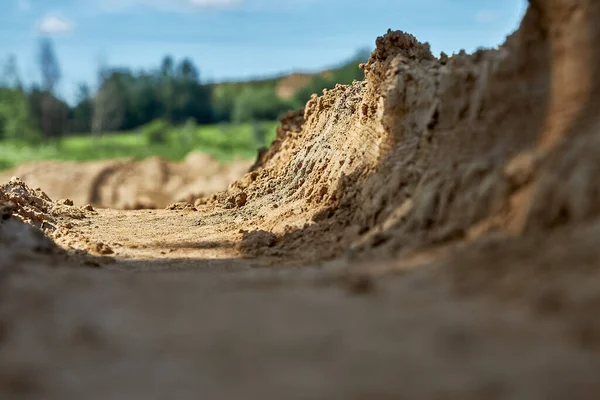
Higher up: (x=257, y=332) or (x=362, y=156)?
(x=362, y=156)

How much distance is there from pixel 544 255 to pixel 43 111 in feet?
176

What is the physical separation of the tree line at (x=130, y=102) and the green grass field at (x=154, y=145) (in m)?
1.95

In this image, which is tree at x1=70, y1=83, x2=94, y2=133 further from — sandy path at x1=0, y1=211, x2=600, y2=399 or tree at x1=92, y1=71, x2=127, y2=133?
sandy path at x1=0, y1=211, x2=600, y2=399

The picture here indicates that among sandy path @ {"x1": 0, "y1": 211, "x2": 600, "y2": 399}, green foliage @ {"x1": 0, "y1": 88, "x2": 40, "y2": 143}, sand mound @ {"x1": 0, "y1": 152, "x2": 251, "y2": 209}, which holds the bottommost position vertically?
sand mound @ {"x1": 0, "y1": 152, "x2": 251, "y2": 209}

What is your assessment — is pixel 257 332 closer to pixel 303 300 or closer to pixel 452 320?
pixel 303 300

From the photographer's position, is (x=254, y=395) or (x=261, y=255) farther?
(x=261, y=255)

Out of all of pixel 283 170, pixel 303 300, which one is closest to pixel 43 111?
pixel 283 170

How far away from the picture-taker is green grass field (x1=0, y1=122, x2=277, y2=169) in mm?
37656

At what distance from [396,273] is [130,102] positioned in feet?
197

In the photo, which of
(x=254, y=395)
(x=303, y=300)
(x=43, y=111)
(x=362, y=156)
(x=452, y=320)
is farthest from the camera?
(x=43, y=111)

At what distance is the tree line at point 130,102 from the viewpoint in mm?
51719

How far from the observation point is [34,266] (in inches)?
295

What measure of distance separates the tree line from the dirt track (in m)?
38.2

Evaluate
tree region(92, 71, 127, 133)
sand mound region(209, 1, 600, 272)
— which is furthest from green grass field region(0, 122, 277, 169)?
sand mound region(209, 1, 600, 272)
